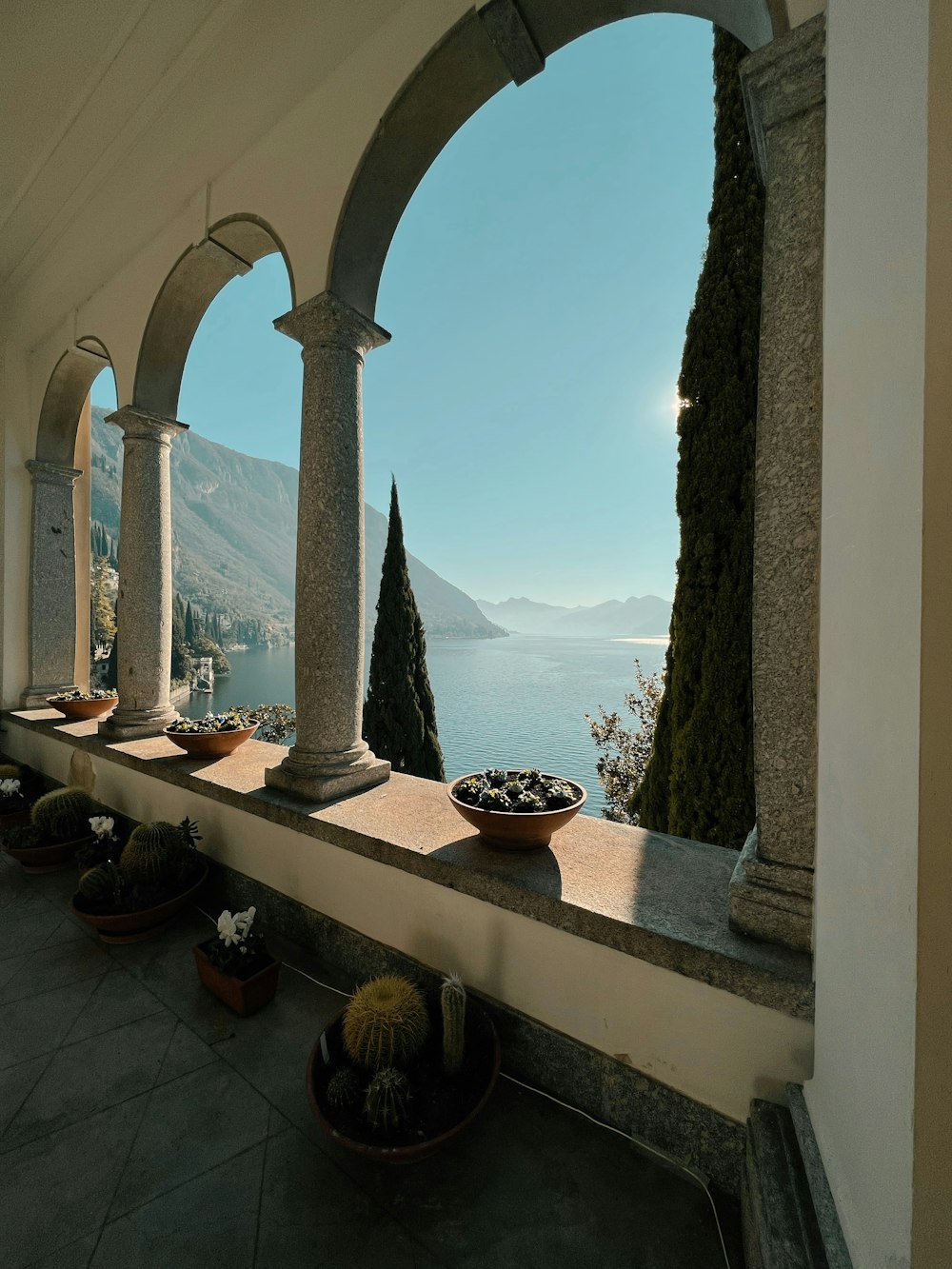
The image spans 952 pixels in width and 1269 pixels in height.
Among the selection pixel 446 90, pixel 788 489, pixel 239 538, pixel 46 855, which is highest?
pixel 239 538

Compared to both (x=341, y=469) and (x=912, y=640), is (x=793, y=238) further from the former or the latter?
(x=341, y=469)

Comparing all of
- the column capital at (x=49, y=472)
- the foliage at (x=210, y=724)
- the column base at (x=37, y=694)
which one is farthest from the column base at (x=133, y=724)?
the column capital at (x=49, y=472)

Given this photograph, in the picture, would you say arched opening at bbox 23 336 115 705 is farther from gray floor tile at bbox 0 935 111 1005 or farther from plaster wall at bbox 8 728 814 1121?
plaster wall at bbox 8 728 814 1121

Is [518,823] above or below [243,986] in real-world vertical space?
above

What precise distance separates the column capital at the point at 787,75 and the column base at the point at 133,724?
4.87 meters

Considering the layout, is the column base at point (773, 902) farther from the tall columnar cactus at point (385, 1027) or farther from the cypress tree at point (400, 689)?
the cypress tree at point (400, 689)

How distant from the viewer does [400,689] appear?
8961mm

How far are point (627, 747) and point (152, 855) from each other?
542 centimetres

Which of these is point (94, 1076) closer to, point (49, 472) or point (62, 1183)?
point (62, 1183)

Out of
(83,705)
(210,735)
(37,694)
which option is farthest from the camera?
(37,694)

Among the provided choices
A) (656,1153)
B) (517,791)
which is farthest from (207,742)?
(656,1153)

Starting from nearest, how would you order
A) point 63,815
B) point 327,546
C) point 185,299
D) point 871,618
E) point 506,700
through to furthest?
point 871,618 < point 327,546 < point 63,815 < point 185,299 < point 506,700

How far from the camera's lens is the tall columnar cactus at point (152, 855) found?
116 inches

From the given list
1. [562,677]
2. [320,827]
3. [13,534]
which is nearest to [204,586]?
[562,677]
